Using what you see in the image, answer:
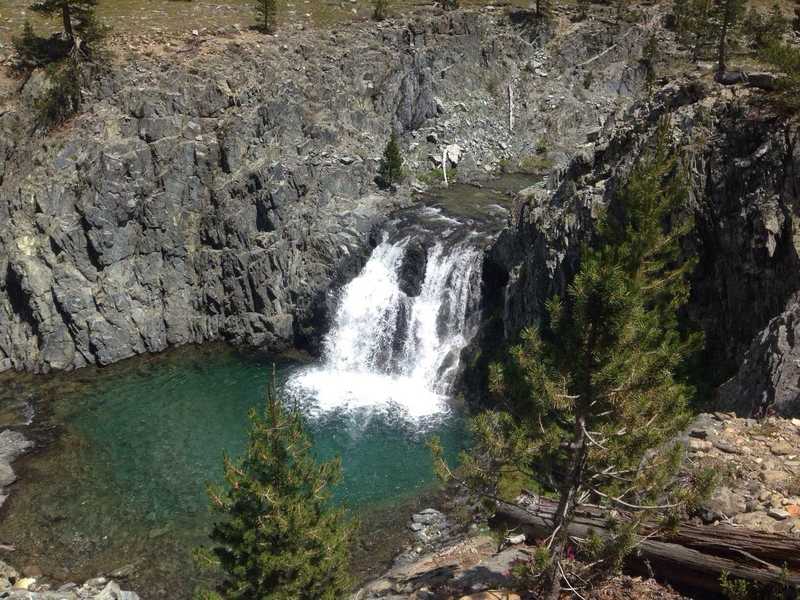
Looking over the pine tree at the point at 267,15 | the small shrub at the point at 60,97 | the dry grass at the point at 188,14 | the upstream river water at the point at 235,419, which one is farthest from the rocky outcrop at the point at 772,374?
the dry grass at the point at 188,14

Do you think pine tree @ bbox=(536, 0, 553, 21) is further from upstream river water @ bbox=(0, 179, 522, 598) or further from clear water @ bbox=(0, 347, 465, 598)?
clear water @ bbox=(0, 347, 465, 598)

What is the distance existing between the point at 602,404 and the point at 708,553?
358cm

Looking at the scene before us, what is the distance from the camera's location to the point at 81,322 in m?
45.4

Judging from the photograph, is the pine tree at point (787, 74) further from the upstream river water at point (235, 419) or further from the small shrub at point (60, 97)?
the small shrub at point (60, 97)

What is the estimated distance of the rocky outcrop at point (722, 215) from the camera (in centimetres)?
2516

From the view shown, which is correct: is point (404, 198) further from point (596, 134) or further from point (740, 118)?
point (740, 118)

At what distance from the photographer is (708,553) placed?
12734mm

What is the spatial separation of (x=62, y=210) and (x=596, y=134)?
37.4 metres

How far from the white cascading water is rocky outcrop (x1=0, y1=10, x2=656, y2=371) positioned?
2507 millimetres

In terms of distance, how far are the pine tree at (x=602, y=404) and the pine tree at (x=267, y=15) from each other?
56.5 m

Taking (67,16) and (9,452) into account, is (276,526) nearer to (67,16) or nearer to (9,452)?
(9,452)

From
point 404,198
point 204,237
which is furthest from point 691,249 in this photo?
point 204,237

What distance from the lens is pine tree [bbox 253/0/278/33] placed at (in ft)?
201

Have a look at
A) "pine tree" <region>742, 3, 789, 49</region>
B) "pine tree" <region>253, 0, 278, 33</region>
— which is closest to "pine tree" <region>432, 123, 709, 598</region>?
"pine tree" <region>742, 3, 789, 49</region>
